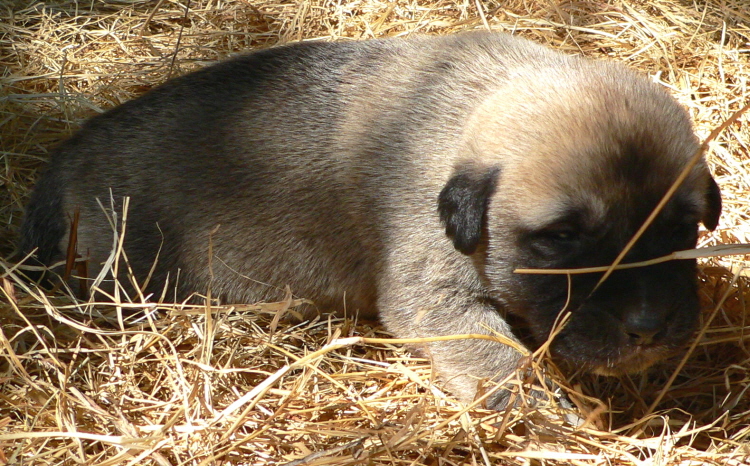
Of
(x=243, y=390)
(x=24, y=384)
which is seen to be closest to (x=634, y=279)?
(x=243, y=390)

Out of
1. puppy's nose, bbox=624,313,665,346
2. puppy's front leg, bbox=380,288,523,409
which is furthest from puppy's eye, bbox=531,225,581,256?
puppy's front leg, bbox=380,288,523,409

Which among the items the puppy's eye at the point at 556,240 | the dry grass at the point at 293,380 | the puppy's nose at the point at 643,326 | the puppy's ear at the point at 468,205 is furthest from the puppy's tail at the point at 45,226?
the puppy's nose at the point at 643,326

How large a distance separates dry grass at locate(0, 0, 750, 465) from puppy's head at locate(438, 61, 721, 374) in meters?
0.51

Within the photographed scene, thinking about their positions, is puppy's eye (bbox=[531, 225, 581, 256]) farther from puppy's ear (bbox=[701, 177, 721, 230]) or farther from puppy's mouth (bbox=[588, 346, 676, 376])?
puppy's ear (bbox=[701, 177, 721, 230])

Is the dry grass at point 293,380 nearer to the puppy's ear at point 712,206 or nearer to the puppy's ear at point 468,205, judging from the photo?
the puppy's ear at point 712,206

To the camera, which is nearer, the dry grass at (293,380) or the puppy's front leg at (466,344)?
the dry grass at (293,380)

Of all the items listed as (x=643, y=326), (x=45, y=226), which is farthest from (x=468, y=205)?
(x=45, y=226)

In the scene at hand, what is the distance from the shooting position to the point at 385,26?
6812mm

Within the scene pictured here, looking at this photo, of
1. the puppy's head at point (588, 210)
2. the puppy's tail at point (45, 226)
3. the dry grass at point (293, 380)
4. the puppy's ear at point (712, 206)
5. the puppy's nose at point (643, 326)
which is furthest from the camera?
the puppy's tail at point (45, 226)

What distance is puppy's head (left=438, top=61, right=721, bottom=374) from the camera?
3555 millimetres

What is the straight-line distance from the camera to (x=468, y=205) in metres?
A: 3.80

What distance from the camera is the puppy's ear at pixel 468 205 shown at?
380 centimetres

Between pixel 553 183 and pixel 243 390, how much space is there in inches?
75.6

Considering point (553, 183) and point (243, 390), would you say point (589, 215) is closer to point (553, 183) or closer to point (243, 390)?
point (553, 183)
